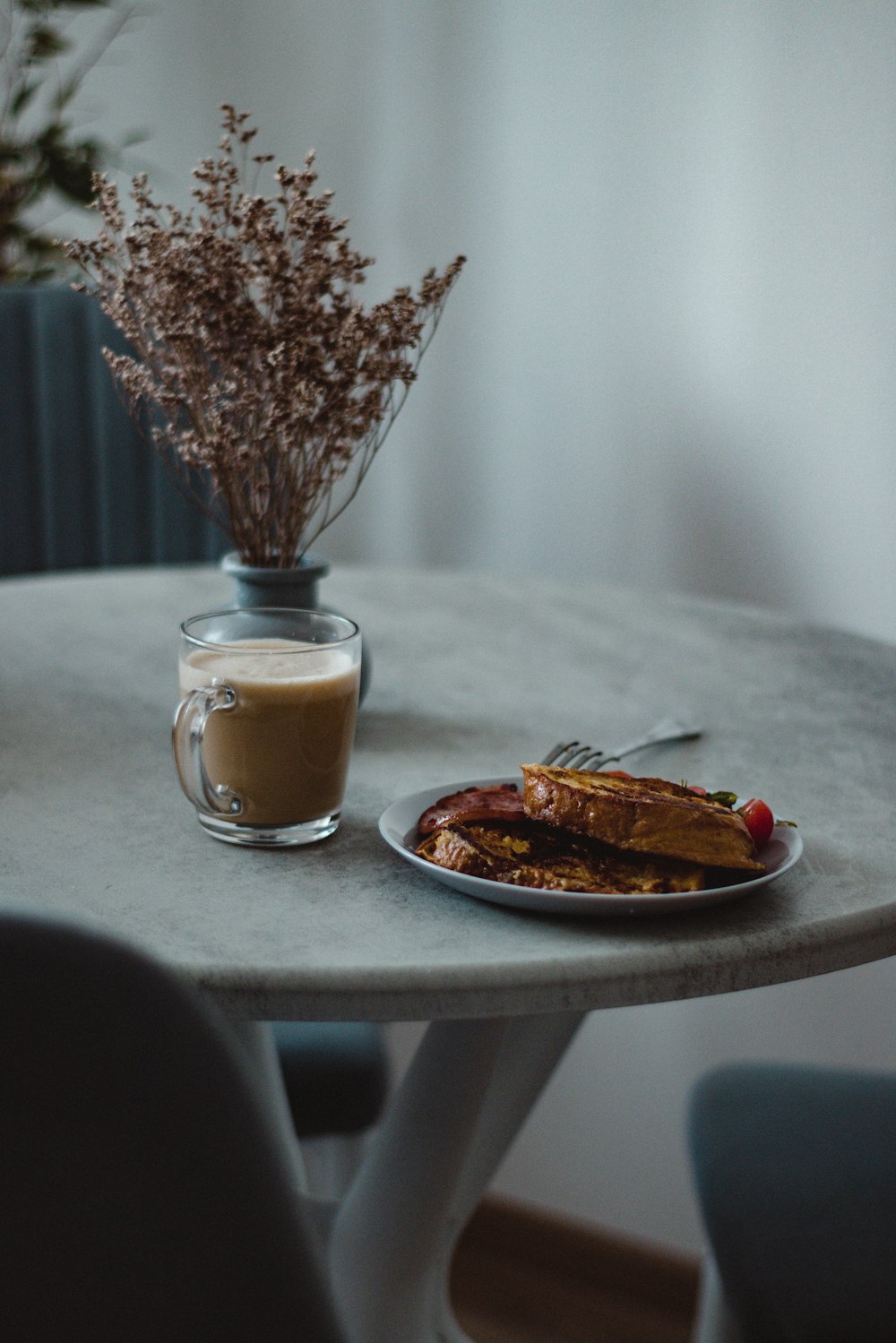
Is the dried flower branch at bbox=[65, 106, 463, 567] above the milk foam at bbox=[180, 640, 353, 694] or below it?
above

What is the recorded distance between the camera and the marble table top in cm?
64

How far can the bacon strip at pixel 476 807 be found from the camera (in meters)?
0.75

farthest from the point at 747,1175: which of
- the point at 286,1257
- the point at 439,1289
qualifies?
the point at 286,1257

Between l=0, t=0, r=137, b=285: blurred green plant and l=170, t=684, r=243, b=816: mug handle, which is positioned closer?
l=170, t=684, r=243, b=816: mug handle

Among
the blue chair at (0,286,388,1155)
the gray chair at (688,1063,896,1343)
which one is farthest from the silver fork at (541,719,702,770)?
the blue chair at (0,286,388,1155)

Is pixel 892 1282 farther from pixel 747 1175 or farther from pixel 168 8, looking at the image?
pixel 168 8

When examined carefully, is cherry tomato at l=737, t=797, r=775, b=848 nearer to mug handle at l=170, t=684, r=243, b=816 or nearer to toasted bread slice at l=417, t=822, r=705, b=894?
toasted bread slice at l=417, t=822, r=705, b=894

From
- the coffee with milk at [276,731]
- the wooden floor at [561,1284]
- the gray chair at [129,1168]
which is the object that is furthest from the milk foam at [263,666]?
the wooden floor at [561,1284]

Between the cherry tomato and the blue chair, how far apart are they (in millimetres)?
1472

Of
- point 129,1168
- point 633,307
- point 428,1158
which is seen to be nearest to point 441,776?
point 428,1158

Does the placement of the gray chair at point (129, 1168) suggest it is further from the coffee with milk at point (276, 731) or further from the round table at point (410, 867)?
the coffee with milk at point (276, 731)

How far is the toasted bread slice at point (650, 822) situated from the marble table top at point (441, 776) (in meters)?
0.04

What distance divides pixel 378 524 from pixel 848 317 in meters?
0.95

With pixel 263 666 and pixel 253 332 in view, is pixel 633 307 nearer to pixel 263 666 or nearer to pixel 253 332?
pixel 253 332
